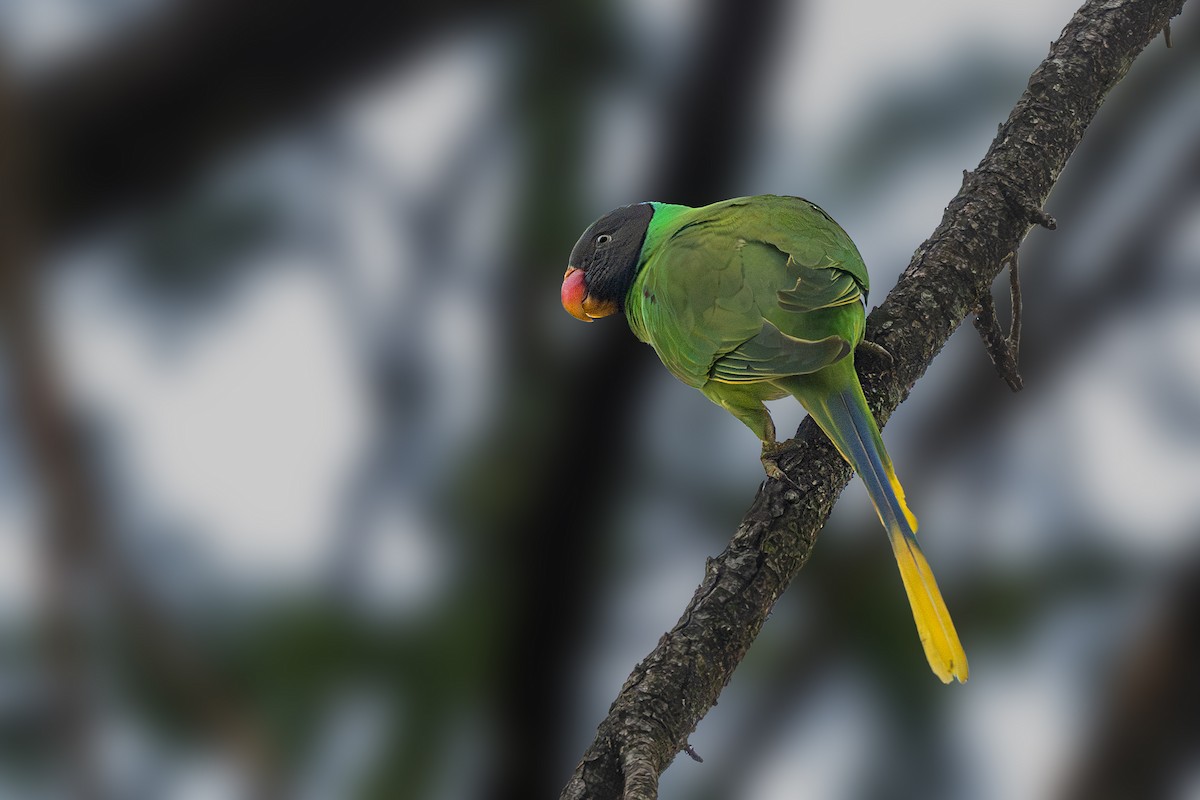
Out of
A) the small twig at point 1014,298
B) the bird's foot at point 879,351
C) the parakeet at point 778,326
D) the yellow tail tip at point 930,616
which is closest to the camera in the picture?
the yellow tail tip at point 930,616

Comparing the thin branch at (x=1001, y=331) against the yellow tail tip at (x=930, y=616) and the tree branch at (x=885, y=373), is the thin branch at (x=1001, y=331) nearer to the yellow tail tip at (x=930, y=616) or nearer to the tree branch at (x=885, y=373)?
the tree branch at (x=885, y=373)

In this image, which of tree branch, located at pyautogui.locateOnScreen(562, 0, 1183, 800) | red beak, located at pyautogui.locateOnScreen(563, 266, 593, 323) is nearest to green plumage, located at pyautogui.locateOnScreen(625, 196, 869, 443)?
tree branch, located at pyautogui.locateOnScreen(562, 0, 1183, 800)

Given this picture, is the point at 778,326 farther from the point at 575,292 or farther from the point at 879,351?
the point at 575,292

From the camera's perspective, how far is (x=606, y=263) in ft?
8.04

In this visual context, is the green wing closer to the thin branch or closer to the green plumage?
the green plumage

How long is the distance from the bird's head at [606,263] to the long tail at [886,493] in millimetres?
624

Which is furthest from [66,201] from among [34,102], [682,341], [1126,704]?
[1126,704]

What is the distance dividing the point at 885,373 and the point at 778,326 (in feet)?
0.80

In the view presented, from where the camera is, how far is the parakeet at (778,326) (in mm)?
1780

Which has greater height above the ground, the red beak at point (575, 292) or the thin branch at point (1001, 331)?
the red beak at point (575, 292)

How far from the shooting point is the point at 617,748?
1429 mm

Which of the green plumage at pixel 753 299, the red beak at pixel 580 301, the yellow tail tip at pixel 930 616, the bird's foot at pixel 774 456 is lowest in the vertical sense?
the yellow tail tip at pixel 930 616

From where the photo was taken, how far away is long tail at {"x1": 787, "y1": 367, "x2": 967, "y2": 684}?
1.69 meters

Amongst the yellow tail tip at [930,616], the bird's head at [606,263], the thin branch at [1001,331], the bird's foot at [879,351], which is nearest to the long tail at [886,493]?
the yellow tail tip at [930,616]
